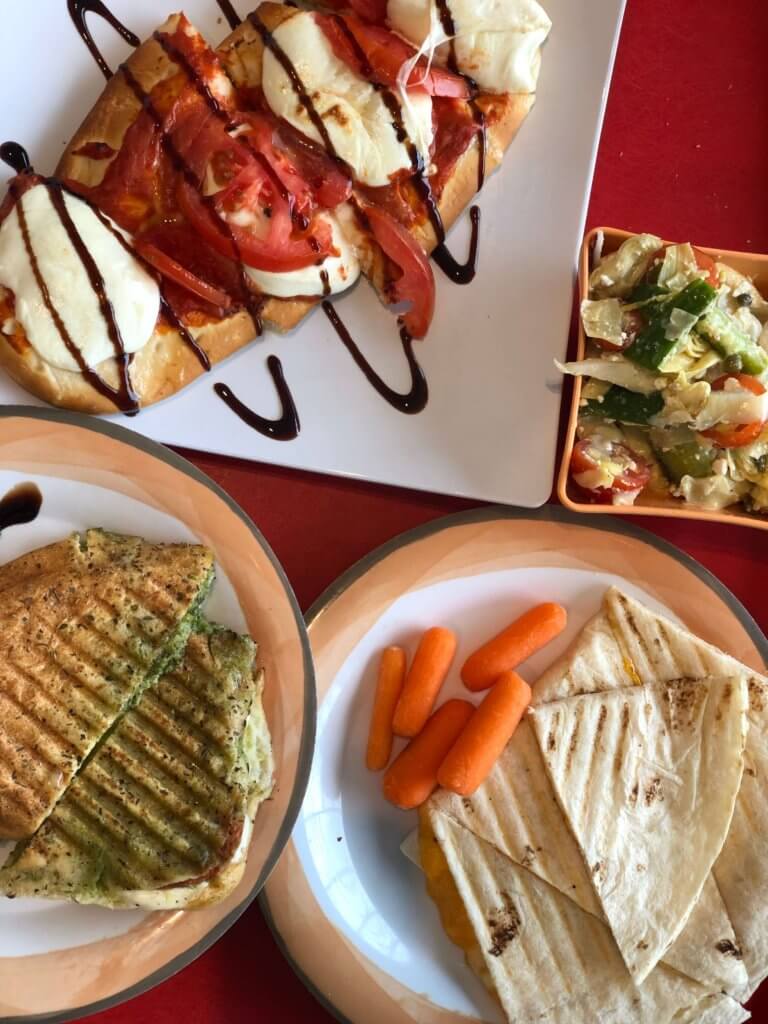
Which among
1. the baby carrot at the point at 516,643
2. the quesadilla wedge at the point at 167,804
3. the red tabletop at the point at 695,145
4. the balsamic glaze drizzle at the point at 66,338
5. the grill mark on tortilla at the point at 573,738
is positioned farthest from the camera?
the red tabletop at the point at 695,145

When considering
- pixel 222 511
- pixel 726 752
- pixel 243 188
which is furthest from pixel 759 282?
pixel 222 511

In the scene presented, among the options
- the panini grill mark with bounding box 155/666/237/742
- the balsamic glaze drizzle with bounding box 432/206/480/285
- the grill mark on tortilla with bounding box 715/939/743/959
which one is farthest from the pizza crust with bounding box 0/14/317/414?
the grill mark on tortilla with bounding box 715/939/743/959

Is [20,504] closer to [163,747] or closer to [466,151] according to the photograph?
[163,747]

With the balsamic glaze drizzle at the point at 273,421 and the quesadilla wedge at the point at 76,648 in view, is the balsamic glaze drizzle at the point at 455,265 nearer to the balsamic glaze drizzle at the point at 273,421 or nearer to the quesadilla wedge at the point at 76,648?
the balsamic glaze drizzle at the point at 273,421

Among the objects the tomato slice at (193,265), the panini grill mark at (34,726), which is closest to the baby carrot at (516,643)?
the panini grill mark at (34,726)

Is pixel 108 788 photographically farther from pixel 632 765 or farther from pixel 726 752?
pixel 726 752

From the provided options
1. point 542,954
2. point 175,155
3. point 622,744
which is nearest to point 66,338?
point 175,155

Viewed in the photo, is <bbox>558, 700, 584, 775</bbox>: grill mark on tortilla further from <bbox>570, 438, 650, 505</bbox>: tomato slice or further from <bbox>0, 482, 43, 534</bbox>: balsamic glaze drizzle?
<bbox>0, 482, 43, 534</bbox>: balsamic glaze drizzle
